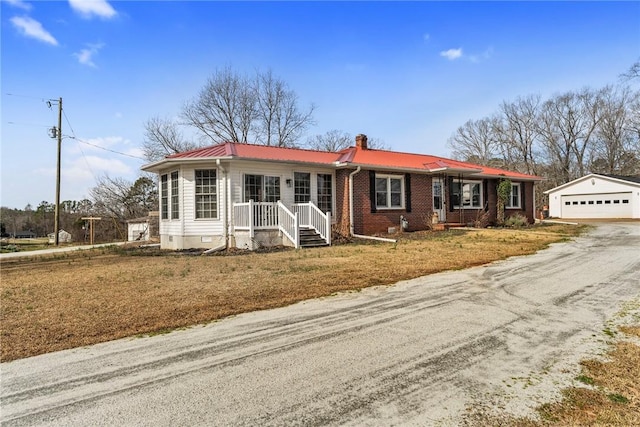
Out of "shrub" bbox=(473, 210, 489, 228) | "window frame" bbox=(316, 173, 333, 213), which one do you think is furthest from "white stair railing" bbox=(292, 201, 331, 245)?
"shrub" bbox=(473, 210, 489, 228)

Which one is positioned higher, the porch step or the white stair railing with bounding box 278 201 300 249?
the white stair railing with bounding box 278 201 300 249

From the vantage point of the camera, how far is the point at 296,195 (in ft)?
49.0

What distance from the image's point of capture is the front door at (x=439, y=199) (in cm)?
1831

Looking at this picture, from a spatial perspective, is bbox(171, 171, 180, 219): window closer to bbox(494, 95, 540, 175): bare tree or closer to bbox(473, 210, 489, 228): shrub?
bbox(473, 210, 489, 228): shrub

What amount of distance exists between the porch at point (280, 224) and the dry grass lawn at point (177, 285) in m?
1.12

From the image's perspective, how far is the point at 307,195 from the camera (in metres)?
15.2

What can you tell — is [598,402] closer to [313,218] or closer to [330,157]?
[313,218]

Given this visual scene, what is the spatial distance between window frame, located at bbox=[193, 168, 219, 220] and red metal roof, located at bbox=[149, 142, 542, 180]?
726 millimetres

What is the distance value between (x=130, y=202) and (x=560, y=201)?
128 ft

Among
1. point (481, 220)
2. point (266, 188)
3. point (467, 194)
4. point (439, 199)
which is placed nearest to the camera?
point (266, 188)

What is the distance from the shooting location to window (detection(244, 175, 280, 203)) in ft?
45.2

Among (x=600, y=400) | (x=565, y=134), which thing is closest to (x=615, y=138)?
(x=565, y=134)

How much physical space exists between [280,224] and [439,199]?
8995 millimetres

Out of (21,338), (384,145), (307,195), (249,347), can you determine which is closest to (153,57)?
(307,195)
